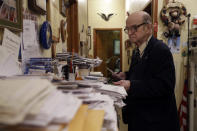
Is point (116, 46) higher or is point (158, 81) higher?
point (116, 46)

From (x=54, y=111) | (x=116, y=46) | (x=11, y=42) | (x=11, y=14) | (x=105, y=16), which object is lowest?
(x=54, y=111)

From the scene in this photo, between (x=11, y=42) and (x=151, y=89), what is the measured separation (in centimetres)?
107

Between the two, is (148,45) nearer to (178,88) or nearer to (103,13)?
(178,88)

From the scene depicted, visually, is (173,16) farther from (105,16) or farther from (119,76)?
(105,16)

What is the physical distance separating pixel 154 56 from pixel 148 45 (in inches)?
5.7

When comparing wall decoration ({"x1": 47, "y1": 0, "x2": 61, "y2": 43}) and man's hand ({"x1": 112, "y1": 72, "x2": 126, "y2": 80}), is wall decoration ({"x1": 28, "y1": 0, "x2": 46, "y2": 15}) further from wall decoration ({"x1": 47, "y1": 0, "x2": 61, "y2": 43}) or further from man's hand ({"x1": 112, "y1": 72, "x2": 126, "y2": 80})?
man's hand ({"x1": 112, "y1": 72, "x2": 126, "y2": 80})

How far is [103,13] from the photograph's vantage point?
18.6ft

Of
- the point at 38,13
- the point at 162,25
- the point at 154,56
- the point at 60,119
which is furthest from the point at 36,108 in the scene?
the point at 162,25

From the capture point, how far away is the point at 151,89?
141cm

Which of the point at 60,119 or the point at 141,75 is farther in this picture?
the point at 141,75

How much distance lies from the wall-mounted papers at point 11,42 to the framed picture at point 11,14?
0.04 meters

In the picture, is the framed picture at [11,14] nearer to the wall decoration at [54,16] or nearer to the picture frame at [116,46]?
the wall decoration at [54,16]

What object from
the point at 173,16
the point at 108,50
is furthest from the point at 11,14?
the point at 108,50

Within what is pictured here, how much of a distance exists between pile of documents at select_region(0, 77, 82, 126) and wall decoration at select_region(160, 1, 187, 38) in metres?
2.52
